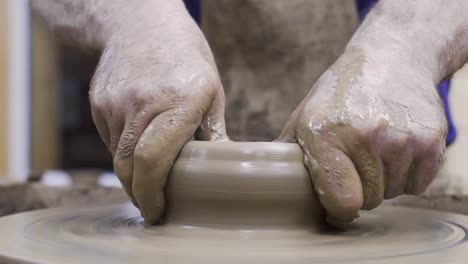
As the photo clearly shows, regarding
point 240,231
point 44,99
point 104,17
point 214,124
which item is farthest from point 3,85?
point 240,231

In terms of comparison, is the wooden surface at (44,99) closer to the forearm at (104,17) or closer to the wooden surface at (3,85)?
the wooden surface at (3,85)

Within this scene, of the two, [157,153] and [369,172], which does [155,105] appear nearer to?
[157,153]

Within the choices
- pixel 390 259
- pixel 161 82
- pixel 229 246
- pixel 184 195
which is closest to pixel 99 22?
pixel 161 82

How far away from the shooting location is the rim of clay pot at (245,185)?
81cm

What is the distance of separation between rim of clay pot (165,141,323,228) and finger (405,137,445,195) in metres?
0.14

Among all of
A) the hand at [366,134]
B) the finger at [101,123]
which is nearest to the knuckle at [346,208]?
Result: the hand at [366,134]

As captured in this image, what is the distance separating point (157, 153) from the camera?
2.66 ft

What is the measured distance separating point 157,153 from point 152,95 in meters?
0.08

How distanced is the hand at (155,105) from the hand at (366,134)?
12 cm

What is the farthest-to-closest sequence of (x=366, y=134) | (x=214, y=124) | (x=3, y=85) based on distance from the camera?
(x=3, y=85) → (x=214, y=124) → (x=366, y=134)

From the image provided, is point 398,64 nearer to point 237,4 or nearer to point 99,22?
point 99,22

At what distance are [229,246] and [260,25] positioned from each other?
35.4 inches

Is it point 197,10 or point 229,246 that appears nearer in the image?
point 229,246

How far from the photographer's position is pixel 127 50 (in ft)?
3.25
